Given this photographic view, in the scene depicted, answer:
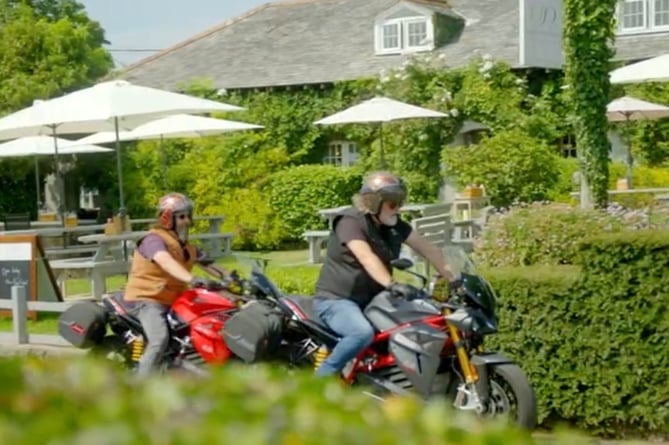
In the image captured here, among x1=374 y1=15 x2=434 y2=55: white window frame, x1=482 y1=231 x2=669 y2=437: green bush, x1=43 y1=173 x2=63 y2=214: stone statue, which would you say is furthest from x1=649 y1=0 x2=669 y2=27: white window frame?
x1=482 y1=231 x2=669 y2=437: green bush

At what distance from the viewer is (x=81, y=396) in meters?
2.56

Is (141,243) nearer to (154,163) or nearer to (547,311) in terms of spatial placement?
(547,311)

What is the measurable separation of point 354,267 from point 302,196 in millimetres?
18653

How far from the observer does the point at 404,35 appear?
114ft

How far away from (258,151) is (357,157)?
4.17m

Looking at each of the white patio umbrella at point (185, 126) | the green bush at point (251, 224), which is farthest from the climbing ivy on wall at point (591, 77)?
the green bush at point (251, 224)

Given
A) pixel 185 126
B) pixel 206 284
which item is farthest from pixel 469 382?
pixel 185 126

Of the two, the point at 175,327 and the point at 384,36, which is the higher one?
the point at 384,36

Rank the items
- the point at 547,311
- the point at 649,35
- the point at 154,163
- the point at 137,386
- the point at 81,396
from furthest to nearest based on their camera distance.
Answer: the point at 649,35 → the point at 154,163 → the point at 547,311 → the point at 137,386 → the point at 81,396

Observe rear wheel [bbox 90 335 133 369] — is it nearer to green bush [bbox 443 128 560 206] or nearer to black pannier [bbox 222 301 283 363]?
black pannier [bbox 222 301 283 363]

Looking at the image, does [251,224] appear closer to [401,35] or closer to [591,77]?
[591,77]

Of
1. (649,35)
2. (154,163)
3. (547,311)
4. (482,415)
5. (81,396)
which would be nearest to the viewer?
(81,396)

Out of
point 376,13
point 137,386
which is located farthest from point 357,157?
point 137,386

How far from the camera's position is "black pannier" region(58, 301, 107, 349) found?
880cm
